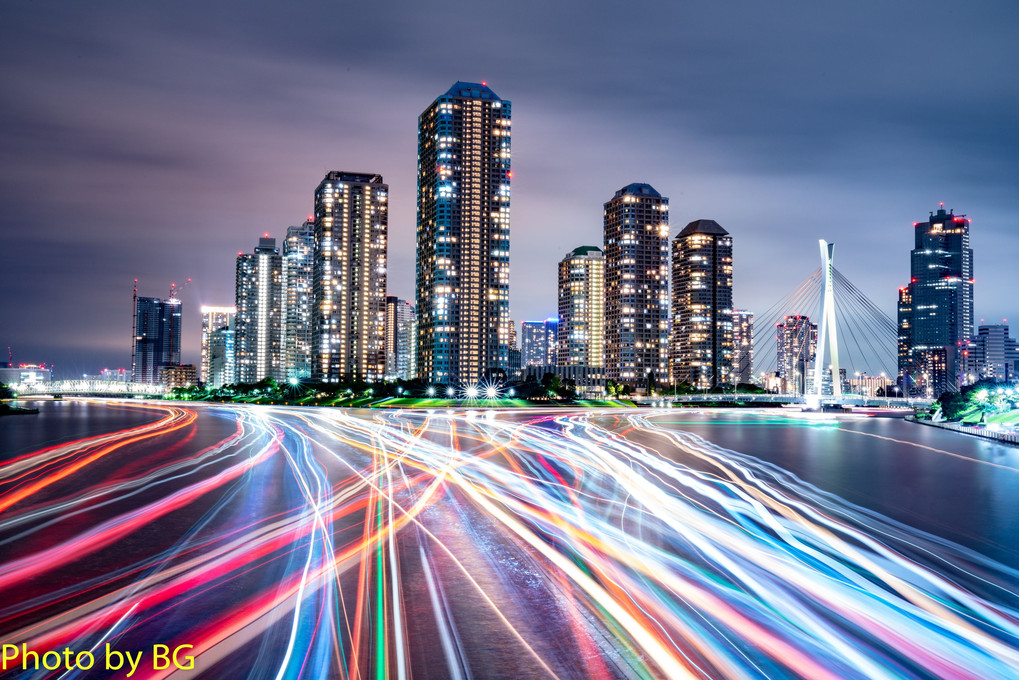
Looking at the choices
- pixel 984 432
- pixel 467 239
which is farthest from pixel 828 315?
pixel 467 239

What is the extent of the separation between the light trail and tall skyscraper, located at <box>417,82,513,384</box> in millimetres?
174687

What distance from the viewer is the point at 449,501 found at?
55.7 ft

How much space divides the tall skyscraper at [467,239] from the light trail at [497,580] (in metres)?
175

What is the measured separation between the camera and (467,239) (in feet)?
641

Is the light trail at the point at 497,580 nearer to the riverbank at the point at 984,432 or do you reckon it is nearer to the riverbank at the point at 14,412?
the riverbank at the point at 984,432

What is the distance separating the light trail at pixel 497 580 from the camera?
739cm

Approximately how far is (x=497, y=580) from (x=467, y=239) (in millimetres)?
188504

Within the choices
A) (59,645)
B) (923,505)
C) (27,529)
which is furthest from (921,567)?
(27,529)

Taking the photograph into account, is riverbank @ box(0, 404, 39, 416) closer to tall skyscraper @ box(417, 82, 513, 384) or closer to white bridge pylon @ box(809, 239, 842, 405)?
white bridge pylon @ box(809, 239, 842, 405)

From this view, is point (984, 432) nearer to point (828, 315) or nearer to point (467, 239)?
point (828, 315)

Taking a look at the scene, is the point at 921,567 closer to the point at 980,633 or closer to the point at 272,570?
the point at 980,633

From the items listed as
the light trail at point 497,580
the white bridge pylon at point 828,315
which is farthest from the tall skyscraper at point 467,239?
the light trail at point 497,580

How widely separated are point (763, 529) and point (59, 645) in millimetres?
12236

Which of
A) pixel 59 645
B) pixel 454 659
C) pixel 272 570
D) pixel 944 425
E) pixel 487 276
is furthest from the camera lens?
pixel 487 276
